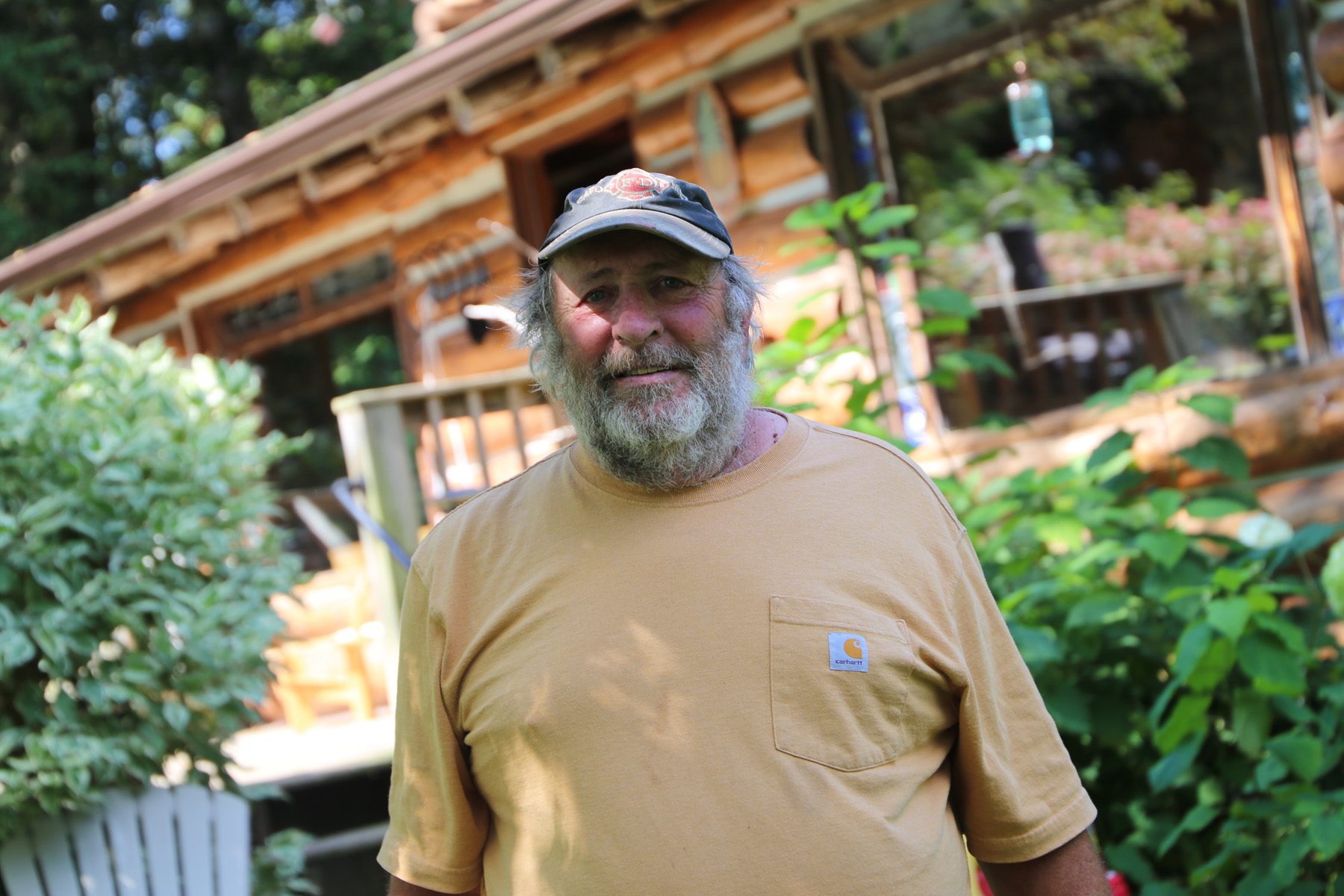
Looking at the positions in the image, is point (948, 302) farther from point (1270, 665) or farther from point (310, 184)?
point (310, 184)

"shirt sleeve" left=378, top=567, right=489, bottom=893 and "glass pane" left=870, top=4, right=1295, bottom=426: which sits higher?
"glass pane" left=870, top=4, right=1295, bottom=426

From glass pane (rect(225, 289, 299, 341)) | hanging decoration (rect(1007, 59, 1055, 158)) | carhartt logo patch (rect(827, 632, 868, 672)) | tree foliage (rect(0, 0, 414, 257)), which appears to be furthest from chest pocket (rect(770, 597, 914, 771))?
tree foliage (rect(0, 0, 414, 257))

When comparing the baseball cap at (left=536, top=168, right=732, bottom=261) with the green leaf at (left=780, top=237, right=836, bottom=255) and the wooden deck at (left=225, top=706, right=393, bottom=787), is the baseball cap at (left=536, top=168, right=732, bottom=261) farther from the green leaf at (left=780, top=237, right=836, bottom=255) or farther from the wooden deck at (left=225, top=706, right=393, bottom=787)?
the wooden deck at (left=225, top=706, right=393, bottom=787)

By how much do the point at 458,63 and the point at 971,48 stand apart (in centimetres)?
233

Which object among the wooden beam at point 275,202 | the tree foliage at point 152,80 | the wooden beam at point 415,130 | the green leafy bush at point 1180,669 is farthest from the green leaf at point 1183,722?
the tree foliage at point 152,80

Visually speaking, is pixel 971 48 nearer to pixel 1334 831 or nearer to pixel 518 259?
pixel 518 259

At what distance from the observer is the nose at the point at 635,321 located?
5.81ft

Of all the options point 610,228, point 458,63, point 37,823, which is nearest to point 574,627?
point 610,228

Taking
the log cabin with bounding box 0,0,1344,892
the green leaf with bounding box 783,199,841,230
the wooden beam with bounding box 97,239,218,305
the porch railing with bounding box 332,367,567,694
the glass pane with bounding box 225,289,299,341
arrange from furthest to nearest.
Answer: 1. the glass pane with bounding box 225,289,299,341
2. the wooden beam with bounding box 97,239,218,305
3. the log cabin with bounding box 0,0,1344,892
4. the porch railing with bounding box 332,367,567,694
5. the green leaf with bounding box 783,199,841,230

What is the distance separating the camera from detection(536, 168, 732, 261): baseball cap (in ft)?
5.67

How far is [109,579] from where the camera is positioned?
323 cm

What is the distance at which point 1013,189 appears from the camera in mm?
7020

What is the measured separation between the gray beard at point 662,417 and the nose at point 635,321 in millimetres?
18

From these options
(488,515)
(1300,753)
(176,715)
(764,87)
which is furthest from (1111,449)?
(764,87)
